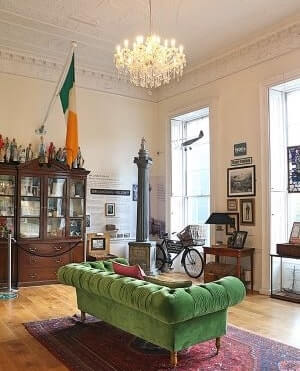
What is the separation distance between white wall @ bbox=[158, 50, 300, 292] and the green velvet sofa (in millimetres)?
3117

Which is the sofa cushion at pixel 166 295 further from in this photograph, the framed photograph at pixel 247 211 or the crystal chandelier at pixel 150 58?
the framed photograph at pixel 247 211

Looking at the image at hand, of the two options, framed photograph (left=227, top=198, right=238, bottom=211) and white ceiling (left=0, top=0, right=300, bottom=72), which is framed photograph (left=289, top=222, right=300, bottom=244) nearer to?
framed photograph (left=227, top=198, right=238, bottom=211)

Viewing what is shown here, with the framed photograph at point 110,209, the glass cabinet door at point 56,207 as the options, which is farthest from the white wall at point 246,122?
the glass cabinet door at point 56,207

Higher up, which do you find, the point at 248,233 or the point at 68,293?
the point at 248,233

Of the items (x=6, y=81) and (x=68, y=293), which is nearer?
(x=68, y=293)

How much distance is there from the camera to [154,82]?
5.83m

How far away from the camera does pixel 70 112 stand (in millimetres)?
5844

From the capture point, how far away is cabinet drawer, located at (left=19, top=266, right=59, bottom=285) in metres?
7.02

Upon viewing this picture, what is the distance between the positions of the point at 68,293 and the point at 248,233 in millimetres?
3337

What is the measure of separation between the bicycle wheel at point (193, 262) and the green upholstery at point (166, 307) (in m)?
4.10

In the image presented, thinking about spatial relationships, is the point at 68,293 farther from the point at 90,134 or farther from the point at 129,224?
the point at 90,134

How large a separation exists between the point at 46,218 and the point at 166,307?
480 cm

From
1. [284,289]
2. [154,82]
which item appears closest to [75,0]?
[154,82]

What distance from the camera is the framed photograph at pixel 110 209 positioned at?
8578 mm
